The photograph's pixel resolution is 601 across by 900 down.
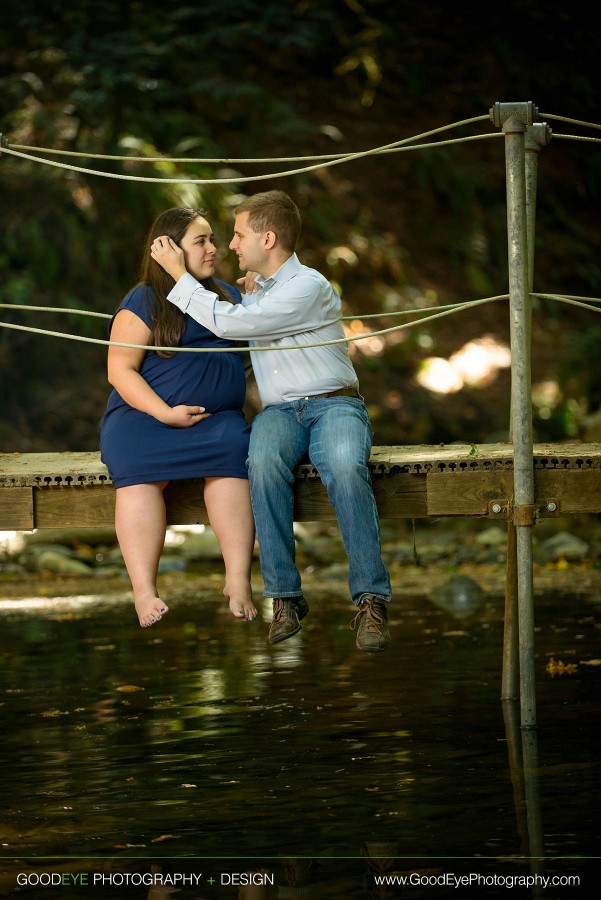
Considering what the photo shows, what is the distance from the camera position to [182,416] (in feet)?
15.9

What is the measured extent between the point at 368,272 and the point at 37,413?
5.08 meters

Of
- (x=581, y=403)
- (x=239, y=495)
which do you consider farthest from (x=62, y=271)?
(x=239, y=495)

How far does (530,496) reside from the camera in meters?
4.88

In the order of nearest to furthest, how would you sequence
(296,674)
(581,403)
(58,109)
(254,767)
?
(254,767), (296,674), (581,403), (58,109)

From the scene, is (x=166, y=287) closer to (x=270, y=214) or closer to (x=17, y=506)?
(x=270, y=214)

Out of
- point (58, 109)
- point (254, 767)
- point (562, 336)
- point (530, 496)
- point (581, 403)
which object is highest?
point (58, 109)

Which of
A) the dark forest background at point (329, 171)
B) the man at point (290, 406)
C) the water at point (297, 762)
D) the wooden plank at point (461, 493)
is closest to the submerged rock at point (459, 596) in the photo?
the water at point (297, 762)

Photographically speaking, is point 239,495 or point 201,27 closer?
point 239,495

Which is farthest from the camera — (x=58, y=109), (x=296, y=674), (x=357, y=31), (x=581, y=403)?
(x=357, y=31)

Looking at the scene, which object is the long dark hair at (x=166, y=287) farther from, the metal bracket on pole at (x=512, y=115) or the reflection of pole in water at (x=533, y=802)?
the reflection of pole in water at (x=533, y=802)

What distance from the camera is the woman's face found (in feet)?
16.3

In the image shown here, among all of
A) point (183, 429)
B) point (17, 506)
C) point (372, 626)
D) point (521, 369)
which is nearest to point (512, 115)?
point (521, 369)

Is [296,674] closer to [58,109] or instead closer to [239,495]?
[239,495]

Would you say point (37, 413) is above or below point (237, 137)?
below
